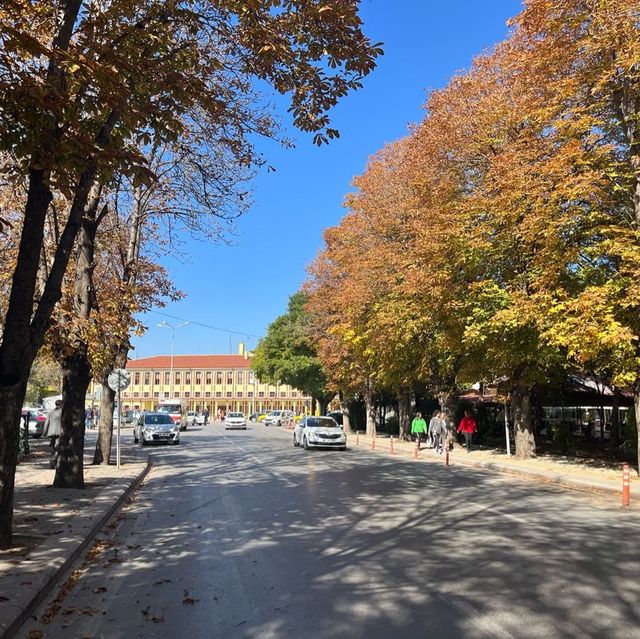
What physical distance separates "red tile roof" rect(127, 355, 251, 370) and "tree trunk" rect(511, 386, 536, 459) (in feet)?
338

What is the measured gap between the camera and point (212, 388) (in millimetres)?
124688

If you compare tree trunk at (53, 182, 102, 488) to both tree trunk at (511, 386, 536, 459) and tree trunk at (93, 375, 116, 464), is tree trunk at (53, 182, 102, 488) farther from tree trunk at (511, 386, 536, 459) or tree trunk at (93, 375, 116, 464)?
tree trunk at (511, 386, 536, 459)

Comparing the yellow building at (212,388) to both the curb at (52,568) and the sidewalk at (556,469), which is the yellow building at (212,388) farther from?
the curb at (52,568)

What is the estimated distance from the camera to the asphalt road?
5195mm

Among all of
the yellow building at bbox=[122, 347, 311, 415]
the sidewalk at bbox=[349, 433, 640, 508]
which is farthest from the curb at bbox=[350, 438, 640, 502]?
the yellow building at bbox=[122, 347, 311, 415]

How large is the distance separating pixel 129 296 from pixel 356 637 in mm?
12485

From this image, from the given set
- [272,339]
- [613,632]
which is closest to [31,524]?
[613,632]

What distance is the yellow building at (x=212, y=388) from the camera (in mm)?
123688

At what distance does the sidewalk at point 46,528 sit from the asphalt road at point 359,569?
247 millimetres

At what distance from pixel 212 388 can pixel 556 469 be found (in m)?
110

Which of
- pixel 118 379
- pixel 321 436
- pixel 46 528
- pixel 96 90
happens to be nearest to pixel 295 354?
pixel 321 436

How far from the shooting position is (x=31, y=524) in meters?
9.11

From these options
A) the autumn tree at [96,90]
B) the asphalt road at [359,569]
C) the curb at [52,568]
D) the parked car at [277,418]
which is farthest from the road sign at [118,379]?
the parked car at [277,418]

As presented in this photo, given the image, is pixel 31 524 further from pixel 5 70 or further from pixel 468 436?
pixel 468 436
